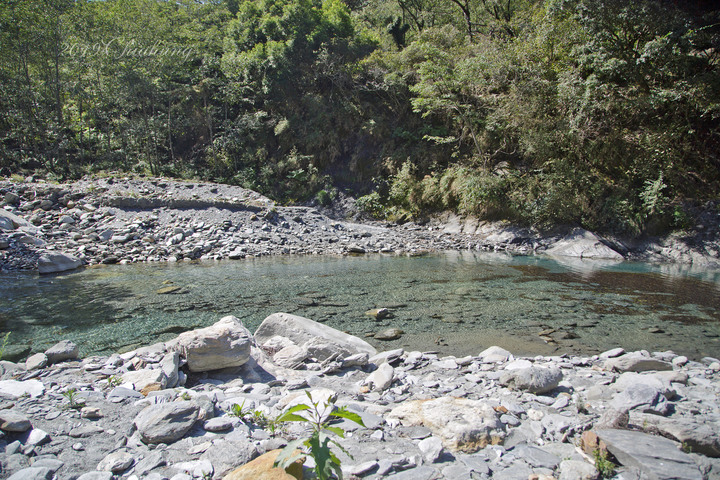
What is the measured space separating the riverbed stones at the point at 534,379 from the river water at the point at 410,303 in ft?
4.67

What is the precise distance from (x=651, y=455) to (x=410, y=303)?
5292mm

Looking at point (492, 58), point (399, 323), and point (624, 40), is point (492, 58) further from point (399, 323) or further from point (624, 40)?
point (399, 323)

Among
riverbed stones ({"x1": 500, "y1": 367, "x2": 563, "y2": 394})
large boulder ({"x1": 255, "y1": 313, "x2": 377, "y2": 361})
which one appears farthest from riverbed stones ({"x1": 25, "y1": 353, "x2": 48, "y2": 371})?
riverbed stones ({"x1": 500, "y1": 367, "x2": 563, "y2": 394})

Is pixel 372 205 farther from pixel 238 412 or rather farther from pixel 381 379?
pixel 238 412

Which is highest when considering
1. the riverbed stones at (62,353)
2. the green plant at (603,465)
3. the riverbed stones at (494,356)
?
the green plant at (603,465)

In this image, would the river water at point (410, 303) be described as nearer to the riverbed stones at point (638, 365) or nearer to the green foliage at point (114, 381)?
the riverbed stones at point (638, 365)

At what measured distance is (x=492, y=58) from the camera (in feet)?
54.1

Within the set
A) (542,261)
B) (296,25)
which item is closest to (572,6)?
(542,261)

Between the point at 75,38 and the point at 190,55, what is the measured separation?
5.52m

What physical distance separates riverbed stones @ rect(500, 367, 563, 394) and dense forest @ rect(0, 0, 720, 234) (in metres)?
12.4

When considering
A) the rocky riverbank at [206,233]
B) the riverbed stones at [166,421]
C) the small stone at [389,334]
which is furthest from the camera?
the rocky riverbank at [206,233]

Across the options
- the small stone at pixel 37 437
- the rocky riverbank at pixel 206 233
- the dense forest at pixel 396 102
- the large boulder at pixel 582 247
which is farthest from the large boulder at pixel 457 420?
the dense forest at pixel 396 102

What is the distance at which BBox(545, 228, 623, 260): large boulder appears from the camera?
42.2 ft

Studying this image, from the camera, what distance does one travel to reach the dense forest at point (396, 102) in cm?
1318
